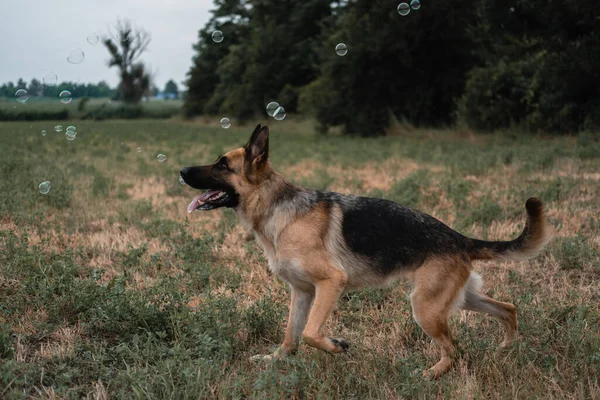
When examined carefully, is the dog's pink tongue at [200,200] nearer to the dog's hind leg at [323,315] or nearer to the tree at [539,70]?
the dog's hind leg at [323,315]

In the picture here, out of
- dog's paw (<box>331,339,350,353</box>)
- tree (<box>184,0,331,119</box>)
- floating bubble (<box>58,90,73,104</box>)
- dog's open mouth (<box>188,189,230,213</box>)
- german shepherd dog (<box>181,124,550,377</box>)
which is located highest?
tree (<box>184,0,331,119</box>)

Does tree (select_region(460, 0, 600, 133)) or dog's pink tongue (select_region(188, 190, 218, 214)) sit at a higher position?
tree (select_region(460, 0, 600, 133))

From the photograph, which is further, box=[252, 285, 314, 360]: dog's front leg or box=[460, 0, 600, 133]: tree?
box=[460, 0, 600, 133]: tree

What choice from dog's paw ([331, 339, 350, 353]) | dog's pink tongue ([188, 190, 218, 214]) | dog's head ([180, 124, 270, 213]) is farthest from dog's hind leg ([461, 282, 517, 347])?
dog's pink tongue ([188, 190, 218, 214])

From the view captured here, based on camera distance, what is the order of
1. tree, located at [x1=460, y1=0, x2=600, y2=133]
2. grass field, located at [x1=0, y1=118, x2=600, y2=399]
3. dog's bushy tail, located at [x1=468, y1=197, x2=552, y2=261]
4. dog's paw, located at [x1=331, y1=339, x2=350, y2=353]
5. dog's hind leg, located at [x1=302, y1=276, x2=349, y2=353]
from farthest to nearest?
tree, located at [x1=460, y1=0, x2=600, y2=133] < dog's bushy tail, located at [x1=468, y1=197, x2=552, y2=261] < dog's paw, located at [x1=331, y1=339, x2=350, y2=353] < dog's hind leg, located at [x1=302, y1=276, x2=349, y2=353] < grass field, located at [x1=0, y1=118, x2=600, y2=399]

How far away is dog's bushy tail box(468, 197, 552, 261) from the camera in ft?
13.4

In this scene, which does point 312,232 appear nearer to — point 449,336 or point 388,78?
point 449,336

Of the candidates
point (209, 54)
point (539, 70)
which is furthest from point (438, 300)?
point (209, 54)

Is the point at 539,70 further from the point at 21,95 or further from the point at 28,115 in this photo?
the point at 28,115

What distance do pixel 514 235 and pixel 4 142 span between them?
55.9ft

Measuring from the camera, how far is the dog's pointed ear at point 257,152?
4.32 meters

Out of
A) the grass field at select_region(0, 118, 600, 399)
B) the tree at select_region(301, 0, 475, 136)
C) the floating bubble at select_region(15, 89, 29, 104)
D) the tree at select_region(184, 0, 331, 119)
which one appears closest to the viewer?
the grass field at select_region(0, 118, 600, 399)

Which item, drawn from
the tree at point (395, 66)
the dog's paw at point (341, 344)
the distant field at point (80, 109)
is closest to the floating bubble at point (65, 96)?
the distant field at point (80, 109)

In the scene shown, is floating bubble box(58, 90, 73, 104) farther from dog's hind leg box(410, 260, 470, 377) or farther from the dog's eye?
dog's hind leg box(410, 260, 470, 377)
